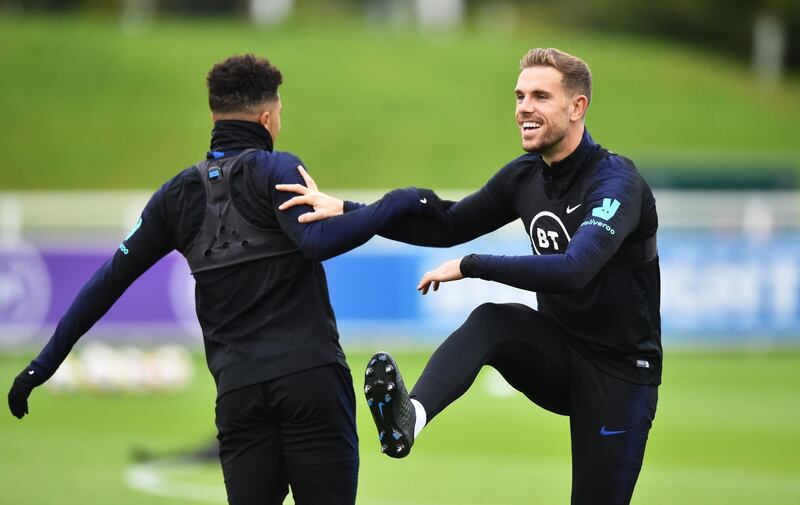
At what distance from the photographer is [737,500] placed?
374 inches

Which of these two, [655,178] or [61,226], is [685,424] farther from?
[61,226]

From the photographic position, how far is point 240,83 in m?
5.46

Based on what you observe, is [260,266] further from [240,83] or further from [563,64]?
[563,64]

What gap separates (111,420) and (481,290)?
4621mm

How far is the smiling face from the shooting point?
18.9 ft

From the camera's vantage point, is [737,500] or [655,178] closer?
[737,500]

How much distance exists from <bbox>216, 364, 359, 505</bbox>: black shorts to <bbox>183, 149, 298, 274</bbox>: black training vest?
507 millimetres

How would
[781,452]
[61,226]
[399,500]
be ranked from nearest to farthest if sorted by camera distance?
[399,500] < [781,452] < [61,226]

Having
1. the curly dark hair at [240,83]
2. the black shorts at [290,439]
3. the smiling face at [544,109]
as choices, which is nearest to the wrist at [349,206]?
the curly dark hair at [240,83]

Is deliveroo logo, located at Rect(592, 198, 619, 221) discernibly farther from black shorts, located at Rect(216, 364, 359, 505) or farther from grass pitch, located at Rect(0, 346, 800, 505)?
grass pitch, located at Rect(0, 346, 800, 505)

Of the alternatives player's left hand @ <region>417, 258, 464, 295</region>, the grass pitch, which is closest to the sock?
player's left hand @ <region>417, 258, 464, 295</region>

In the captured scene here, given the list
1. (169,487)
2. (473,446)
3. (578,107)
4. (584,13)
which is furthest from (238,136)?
(584,13)

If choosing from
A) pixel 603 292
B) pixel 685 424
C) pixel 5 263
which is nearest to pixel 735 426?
pixel 685 424

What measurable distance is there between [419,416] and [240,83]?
151 centimetres
